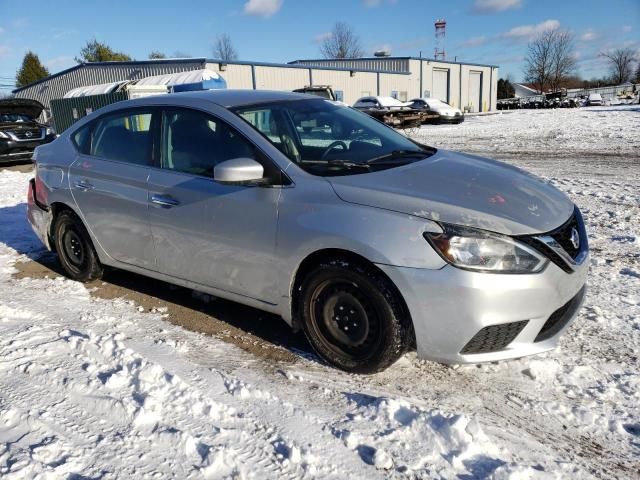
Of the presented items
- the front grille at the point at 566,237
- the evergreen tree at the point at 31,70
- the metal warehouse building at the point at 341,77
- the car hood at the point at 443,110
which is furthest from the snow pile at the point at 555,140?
the evergreen tree at the point at 31,70

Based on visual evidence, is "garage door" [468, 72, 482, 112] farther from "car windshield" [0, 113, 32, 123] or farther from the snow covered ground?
the snow covered ground

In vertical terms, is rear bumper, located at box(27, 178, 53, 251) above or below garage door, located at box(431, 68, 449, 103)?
below

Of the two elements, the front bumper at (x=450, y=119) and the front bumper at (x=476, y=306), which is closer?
the front bumper at (x=476, y=306)

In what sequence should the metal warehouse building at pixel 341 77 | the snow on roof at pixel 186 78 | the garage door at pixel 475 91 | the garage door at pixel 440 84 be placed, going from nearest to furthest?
the snow on roof at pixel 186 78, the metal warehouse building at pixel 341 77, the garage door at pixel 440 84, the garage door at pixel 475 91

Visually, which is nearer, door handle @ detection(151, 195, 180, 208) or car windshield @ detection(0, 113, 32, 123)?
door handle @ detection(151, 195, 180, 208)

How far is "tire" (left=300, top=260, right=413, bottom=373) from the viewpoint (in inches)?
116

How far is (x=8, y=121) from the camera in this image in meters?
14.6

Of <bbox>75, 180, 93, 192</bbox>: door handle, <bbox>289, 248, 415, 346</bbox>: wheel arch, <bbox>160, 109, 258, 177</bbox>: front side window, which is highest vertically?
<bbox>160, 109, 258, 177</bbox>: front side window

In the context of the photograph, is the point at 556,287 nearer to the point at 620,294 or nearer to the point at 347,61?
the point at 620,294

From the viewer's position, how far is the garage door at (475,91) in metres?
55.2

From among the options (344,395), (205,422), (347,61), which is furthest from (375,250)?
(347,61)

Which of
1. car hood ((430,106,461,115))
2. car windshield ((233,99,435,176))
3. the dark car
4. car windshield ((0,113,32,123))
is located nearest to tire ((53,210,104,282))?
car windshield ((233,99,435,176))

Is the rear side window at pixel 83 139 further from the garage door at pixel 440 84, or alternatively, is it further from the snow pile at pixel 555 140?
the garage door at pixel 440 84

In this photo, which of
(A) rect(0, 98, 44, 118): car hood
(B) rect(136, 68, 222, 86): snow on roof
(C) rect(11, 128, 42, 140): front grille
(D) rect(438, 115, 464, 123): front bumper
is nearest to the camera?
(C) rect(11, 128, 42, 140): front grille
